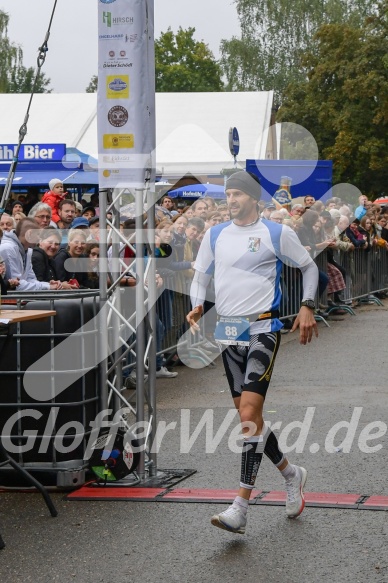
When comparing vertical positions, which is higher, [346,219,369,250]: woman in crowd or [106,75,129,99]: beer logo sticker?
[106,75,129,99]: beer logo sticker

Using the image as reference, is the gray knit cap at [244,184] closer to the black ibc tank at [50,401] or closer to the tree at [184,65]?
the black ibc tank at [50,401]

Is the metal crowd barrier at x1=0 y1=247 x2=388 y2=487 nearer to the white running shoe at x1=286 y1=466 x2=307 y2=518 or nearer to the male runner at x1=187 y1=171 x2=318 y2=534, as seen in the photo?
the male runner at x1=187 y1=171 x2=318 y2=534

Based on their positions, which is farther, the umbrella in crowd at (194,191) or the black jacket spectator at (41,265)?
the umbrella in crowd at (194,191)

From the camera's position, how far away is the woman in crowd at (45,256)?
1072 cm

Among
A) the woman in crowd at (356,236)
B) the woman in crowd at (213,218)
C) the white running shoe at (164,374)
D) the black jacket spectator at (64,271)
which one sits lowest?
the white running shoe at (164,374)

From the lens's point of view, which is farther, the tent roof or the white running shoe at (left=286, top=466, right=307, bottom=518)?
the tent roof

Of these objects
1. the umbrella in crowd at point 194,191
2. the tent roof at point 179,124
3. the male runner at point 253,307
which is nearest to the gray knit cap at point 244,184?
the male runner at point 253,307

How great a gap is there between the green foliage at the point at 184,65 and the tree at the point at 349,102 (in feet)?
67.1

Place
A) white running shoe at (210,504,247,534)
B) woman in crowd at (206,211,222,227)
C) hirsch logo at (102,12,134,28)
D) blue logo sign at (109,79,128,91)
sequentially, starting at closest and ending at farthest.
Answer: white running shoe at (210,504,247,534), hirsch logo at (102,12,134,28), blue logo sign at (109,79,128,91), woman in crowd at (206,211,222,227)

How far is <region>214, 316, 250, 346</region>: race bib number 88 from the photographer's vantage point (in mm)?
6645

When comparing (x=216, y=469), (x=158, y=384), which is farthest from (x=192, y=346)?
(x=216, y=469)

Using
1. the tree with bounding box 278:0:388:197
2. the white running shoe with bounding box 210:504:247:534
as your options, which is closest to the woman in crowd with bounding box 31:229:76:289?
the white running shoe with bounding box 210:504:247:534

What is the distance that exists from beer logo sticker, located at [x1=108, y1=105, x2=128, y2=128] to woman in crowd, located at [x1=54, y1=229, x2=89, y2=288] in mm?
3426

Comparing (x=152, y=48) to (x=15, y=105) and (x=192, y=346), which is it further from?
(x=15, y=105)
